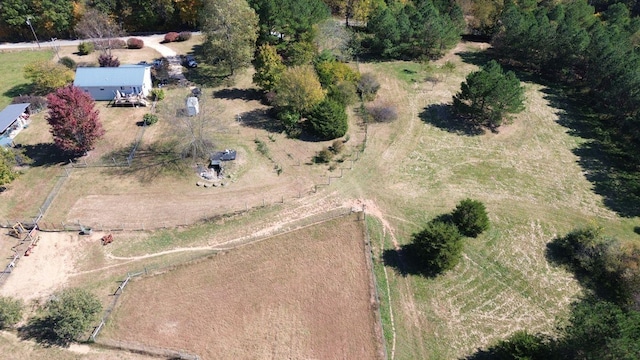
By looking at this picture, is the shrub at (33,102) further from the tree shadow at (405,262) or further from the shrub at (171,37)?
the tree shadow at (405,262)

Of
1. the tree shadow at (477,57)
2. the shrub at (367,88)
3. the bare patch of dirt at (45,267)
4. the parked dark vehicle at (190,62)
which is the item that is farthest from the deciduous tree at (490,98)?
the bare patch of dirt at (45,267)

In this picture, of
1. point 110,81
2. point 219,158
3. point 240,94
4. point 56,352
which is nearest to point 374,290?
point 219,158

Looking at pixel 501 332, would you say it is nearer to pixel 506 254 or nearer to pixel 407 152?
pixel 506 254

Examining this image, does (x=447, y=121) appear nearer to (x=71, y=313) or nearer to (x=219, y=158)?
(x=219, y=158)

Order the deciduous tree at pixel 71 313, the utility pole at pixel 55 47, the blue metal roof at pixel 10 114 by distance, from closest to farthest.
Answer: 1. the deciduous tree at pixel 71 313
2. the blue metal roof at pixel 10 114
3. the utility pole at pixel 55 47

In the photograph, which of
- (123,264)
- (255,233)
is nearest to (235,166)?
(255,233)

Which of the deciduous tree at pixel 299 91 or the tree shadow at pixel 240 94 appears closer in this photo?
the deciduous tree at pixel 299 91
